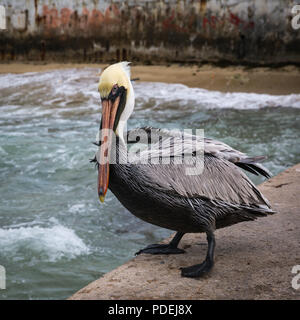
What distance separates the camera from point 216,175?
2.40 metres

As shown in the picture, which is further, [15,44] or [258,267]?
[15,44]

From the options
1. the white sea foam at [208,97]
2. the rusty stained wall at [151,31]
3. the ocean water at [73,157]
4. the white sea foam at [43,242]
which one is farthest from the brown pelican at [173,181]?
the rusty stained wall at [151,31]

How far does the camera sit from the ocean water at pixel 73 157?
3.88 m

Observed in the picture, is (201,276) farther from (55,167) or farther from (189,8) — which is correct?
(189,8)

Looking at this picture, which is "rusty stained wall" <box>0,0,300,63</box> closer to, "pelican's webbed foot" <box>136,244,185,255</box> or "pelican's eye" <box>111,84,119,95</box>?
"pelican's webbed foot" <box>136,244,185,255</box>

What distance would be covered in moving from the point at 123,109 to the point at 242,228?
1.18 m

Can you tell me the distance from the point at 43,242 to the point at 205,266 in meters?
2.13

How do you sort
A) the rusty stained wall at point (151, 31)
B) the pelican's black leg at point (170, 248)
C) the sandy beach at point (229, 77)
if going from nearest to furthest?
the pelican's black leg at point (170, 248)
the sandy beach at point (229, 77)
the rusty stained wall at point (151, 31)

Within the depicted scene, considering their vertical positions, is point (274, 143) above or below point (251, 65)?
below

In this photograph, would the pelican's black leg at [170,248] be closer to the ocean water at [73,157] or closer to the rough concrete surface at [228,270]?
the rough concrete surface at [228,270]

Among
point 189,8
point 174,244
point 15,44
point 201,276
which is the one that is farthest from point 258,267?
point 15,44

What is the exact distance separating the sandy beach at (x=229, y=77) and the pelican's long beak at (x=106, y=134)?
28.5 feet

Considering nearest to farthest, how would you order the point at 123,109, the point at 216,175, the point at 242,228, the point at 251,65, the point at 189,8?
the point at 123,109, the point at 216,175, the point at 242,228, the point at 251,65, the point at 189,8

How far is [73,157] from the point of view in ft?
22.1
